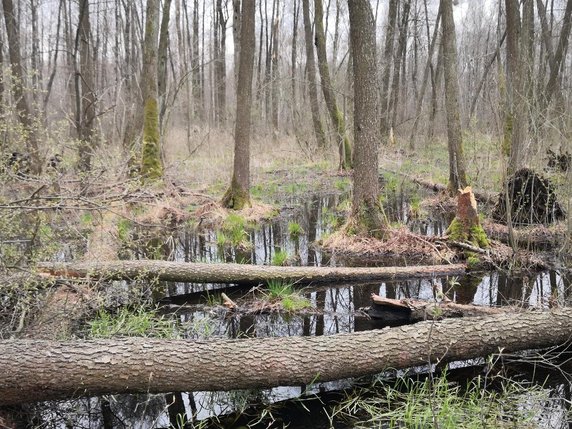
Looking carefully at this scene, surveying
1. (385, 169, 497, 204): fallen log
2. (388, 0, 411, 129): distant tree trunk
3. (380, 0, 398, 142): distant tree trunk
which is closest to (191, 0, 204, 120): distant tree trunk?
(380, 0, 398, 142): distant tree trunk

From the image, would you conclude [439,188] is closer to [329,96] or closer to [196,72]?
[329,96]

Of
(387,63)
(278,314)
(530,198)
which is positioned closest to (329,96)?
(387,63)

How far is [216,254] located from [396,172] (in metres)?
10.5

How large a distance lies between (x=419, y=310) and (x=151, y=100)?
376 inches

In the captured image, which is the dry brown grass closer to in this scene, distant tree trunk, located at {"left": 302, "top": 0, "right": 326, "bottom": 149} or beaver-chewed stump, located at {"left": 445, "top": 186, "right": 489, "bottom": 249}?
beaver-chewed stump, located at {"left": 445, "top": 186, "right": 489, "bottom": 249}

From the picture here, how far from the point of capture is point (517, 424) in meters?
3.23

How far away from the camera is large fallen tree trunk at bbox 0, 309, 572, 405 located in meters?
3.19

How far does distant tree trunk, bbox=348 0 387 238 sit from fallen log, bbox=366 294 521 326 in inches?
122

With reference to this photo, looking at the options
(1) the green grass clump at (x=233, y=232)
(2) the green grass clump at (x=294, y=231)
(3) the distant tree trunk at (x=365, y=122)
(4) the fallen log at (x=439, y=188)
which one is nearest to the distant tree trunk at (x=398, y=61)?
(4) the fallen log at (x=439, y=188)

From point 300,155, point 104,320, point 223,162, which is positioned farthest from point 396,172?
point 104,320

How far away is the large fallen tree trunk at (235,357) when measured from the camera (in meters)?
3.19

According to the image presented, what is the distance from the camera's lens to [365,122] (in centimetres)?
808

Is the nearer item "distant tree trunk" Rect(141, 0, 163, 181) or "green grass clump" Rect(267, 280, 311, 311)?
"green grass clump" Rect(267, 280, 311, 311)

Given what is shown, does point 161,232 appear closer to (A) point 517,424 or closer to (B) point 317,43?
(A) point 517,424
